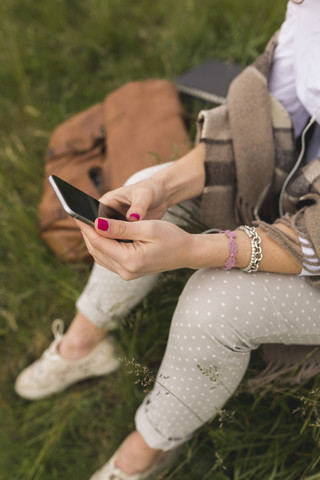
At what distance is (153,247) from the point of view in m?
0.99

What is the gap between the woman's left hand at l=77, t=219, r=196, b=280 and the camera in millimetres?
988

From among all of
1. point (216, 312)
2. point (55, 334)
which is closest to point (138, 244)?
point (216, 312)

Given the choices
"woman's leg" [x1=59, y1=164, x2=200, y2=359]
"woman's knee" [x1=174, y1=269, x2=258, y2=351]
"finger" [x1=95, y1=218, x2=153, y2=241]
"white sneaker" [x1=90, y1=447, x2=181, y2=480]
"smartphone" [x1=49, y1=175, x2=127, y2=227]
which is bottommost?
"white sneaker" [x1=90, y1=447, x2=181, y2=480]

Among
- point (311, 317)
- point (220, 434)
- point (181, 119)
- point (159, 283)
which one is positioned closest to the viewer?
point (311, 317)

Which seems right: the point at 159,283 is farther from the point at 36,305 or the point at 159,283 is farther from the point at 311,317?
the point at 36,305

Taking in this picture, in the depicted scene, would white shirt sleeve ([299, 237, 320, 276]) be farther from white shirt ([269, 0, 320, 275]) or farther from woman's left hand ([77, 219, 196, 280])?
woman's left hand ([77, 219, 196, 280])

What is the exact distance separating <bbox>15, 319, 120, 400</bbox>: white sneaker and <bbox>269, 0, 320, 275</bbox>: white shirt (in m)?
0.88

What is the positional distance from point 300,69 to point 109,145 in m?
0.94

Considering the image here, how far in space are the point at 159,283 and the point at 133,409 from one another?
0.49 m

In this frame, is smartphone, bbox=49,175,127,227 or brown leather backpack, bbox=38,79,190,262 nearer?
smartphone, bbox=49,175,127,227

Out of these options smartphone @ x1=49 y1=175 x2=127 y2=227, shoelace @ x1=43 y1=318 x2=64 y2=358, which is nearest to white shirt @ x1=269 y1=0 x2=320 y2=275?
smartphone @ x1=49 y1=175 x2=127 y2=227

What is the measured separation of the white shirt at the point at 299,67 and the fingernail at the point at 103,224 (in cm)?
67

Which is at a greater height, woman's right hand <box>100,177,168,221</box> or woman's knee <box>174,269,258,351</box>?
woman's right hand <box>100,177,168,221</box>

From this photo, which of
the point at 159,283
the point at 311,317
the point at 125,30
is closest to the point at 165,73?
the point at 125,30
